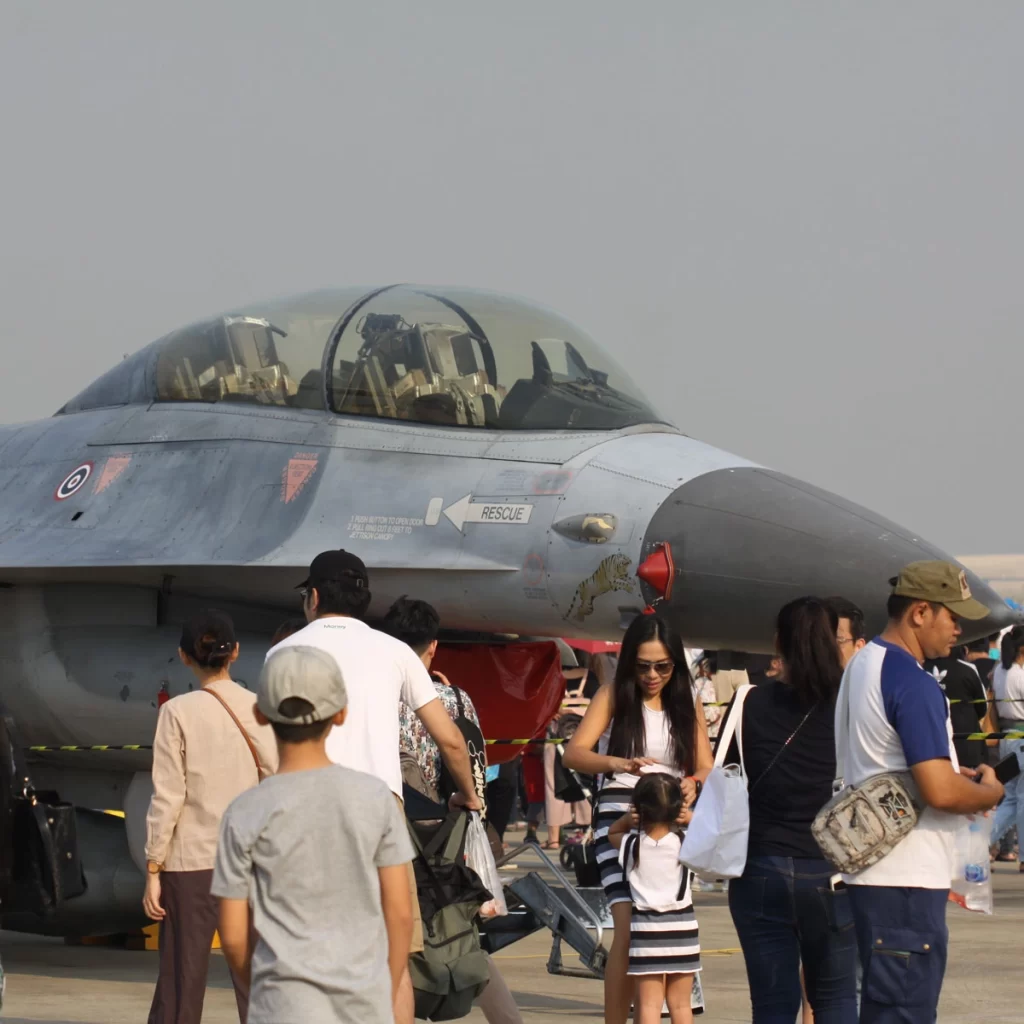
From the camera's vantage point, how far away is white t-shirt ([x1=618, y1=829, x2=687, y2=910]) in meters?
6.12

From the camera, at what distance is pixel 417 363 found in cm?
948

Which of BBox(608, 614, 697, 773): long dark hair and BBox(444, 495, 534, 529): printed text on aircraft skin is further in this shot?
BBox(444, 495, 534, 529): printed text on aircraft skin

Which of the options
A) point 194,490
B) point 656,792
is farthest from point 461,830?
point 194,490

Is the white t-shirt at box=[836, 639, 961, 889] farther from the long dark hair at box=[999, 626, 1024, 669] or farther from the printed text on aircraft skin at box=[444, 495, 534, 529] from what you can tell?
the long dark hair at box=[999, 626, 1024, 669]

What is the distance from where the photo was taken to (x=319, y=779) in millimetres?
3889

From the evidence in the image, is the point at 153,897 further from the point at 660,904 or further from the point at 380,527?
the point at 380,527

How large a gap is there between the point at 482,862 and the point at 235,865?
2381 millimetres

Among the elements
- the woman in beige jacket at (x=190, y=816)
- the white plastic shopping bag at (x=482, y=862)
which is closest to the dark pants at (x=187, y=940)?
the woman in beige jacket at (x=190, y=816)

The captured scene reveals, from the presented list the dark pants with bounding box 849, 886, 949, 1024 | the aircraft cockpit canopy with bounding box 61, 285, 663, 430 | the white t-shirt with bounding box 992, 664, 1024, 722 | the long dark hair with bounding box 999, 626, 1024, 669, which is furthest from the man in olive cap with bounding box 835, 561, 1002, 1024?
the long dark hair with bounding box 999, 626, 1024, 669

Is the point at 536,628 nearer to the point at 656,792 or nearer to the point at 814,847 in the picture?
the point at 656,792

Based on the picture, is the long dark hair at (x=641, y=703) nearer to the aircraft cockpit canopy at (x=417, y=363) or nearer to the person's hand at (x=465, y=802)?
the person's hand at (x=465, y=802)

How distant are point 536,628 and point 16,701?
9.84 feet

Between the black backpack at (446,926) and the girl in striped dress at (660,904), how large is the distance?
517 mm

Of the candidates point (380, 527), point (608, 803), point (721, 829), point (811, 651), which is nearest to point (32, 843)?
point (608, 803)
